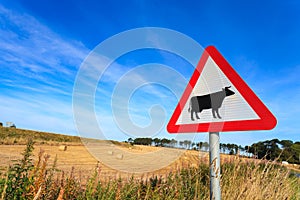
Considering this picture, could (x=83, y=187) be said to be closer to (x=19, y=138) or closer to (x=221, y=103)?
(x=221, y=103)

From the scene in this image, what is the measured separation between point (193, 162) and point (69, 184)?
423 centimetres

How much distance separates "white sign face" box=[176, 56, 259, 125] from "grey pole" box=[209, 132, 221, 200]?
239 millimetres

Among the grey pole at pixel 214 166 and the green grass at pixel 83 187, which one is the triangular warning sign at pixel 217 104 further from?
the green grass at pixel 83 187

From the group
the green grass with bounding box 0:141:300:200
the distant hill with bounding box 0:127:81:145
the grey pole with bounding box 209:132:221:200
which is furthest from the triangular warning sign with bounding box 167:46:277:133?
the distant hill with bounding box 0:127:81:145

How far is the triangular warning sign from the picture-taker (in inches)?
112

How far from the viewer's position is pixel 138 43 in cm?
516

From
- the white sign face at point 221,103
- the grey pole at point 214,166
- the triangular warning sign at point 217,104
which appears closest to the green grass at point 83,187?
the grey pole at point 214,166

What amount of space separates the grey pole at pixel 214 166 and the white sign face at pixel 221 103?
24 cm

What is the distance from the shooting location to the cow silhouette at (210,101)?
9.91 ft

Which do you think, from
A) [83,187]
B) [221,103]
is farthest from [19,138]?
[221,103]

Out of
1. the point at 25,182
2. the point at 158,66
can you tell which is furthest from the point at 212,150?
the point at 158,66

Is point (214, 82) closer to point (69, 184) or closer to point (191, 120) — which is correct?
point (191, 120)

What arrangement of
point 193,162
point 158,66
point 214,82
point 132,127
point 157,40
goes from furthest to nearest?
point 193,162 → point 158,66 → point 157,40 → point 132,127 → point 214,82

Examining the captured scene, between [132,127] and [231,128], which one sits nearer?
[231,128]
